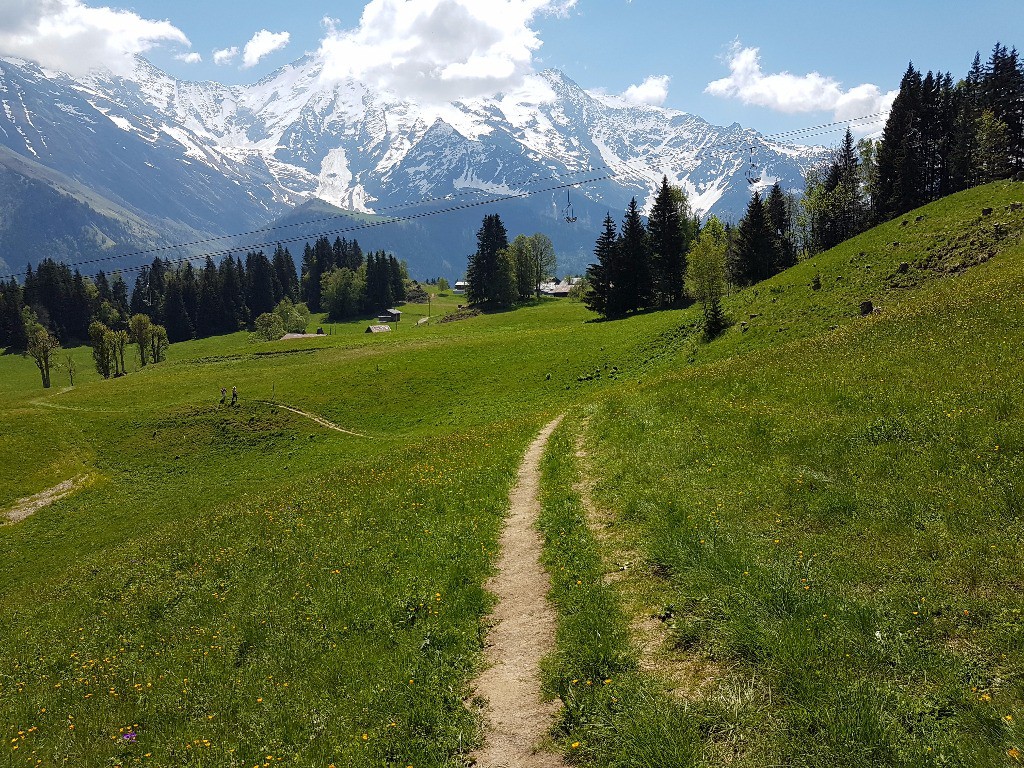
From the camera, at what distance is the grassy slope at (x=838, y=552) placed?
6535 millimetres

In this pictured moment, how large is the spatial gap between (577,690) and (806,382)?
631 inches

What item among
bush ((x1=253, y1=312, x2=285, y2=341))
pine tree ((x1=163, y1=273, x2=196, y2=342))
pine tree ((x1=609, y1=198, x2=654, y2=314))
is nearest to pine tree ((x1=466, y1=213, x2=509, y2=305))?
bush ((x1=253, y1=312, x2=285, y2=341))

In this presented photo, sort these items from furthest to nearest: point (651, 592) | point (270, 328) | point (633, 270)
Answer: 1. point (270, 328)
2. point (633, 270)
3. point (651, 592)

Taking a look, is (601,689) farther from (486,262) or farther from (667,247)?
(486,262)

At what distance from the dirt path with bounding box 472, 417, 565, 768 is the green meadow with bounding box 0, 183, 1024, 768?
1.13ft

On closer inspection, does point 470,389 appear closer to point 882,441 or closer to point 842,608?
point 882,441

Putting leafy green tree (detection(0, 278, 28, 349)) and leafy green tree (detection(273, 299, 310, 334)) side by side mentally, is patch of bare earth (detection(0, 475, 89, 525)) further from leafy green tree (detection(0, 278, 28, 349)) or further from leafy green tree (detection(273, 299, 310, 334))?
leafy green tree (detection(0, 278, 28, 349))

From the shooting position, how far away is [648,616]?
9.77 m

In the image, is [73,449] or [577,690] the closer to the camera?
→ [577,690]

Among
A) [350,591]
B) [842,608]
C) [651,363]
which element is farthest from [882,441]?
[651,363]

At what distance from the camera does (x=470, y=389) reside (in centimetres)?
5325

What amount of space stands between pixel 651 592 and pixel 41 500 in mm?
49482

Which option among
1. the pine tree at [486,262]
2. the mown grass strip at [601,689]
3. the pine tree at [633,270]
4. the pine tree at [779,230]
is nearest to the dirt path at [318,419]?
the mown grass strip at [601,689]

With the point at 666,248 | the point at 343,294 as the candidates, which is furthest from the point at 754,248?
the point at 343,294
